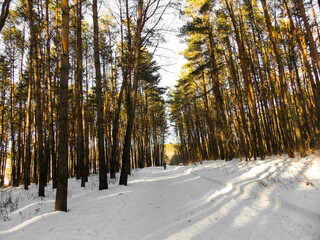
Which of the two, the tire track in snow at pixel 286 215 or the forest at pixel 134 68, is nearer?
the tire track in snow at pixel 286 215

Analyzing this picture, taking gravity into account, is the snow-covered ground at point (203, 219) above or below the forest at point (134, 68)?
below

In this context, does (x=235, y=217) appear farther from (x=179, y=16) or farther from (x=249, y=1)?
(x=249, y=1)

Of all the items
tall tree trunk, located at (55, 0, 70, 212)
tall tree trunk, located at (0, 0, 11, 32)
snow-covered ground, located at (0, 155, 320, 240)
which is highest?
tall tree trunk, located at (0, 0, 11, 32)

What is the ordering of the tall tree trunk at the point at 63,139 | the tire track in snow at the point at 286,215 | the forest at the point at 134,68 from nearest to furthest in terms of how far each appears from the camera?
the tire track in snow at the point at 286,215
the tall tree trunk at the point at 63,139
the forest at the point at 134,68

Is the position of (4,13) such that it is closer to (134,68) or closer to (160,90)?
(134,68)

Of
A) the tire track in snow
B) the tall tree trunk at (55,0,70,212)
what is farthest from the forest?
the tire track in snow

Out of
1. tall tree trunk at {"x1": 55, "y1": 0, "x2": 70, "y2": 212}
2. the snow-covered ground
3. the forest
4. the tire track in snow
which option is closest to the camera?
the tire track in snow

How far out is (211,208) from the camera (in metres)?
4.08

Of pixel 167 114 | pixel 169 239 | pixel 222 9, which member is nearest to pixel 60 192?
pixel 169 239

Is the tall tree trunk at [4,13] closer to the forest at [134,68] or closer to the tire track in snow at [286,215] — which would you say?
the forest at [134,68]

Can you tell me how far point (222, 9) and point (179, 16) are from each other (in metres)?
4.98

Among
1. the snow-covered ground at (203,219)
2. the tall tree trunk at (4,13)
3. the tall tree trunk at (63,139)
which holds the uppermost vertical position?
the tall tree trunk at (4,13)

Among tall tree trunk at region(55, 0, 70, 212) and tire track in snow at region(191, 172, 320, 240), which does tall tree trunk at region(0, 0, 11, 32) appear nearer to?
tall tree trunk at region(55, 0, 70, 212)

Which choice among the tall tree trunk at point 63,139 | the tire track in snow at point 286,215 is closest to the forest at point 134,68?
the tall tree trunk at point 63,139
